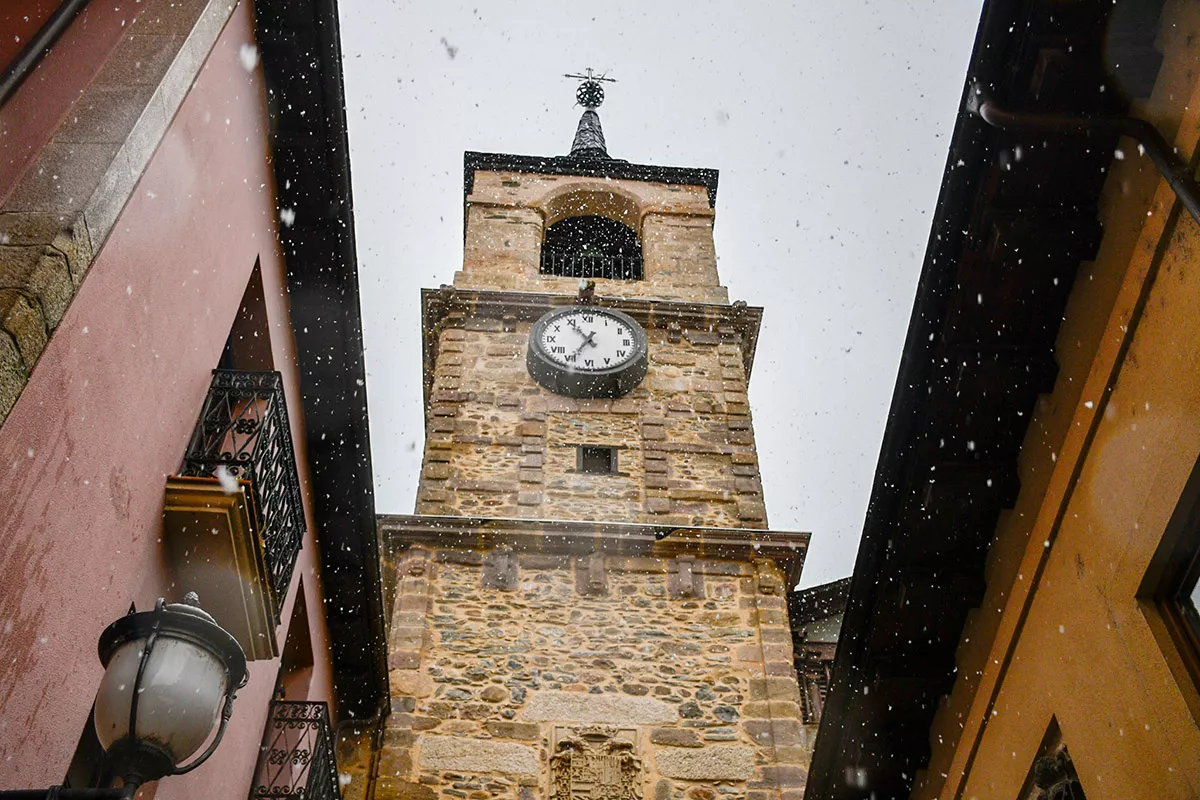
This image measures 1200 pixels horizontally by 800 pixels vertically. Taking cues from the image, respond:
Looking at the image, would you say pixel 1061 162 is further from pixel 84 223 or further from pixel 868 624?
pixel 84 223

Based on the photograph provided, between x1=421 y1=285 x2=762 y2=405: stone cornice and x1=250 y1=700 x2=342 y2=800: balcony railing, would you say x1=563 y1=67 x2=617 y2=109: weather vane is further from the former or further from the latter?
x1=250 y1=700 x2=342 y2=800: balcony railing

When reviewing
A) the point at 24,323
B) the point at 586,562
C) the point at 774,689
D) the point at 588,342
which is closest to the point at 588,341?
the point at 588,342

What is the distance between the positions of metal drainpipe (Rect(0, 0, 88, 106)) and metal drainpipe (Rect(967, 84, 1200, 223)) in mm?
3802

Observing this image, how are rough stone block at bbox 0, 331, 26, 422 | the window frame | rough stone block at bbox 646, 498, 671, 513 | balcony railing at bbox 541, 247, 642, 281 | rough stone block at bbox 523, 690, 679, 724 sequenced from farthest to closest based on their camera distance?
balcony railing at bbox 541, 247, 642, 281, rough stone block at bbox 646, 498, 671, 513, rough stone block at bbox 523, 690, 679, 724, the window frame, rough stone block at bbox 0, 331, 26, 422

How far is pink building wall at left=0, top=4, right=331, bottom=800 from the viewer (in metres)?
3.80

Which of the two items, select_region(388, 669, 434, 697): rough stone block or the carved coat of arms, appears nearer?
the carved coat of arms

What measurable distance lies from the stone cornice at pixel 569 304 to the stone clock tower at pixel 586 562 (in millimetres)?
34

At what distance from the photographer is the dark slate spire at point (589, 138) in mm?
Result: 24155

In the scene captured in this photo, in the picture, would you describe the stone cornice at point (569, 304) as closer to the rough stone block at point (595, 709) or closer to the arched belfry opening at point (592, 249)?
the arched belfry opening at point (592, 249)

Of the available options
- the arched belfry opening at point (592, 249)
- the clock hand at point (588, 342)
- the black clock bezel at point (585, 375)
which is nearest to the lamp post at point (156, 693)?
the black clock bezel at point (585, 375)

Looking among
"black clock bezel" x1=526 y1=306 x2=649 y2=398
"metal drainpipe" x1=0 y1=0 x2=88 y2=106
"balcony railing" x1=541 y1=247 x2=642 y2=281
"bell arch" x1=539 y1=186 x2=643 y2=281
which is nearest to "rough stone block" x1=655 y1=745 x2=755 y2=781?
"black clock bezel" x1=526 y1=306 x2=649 y2=398

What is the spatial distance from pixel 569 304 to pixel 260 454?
10.4 m

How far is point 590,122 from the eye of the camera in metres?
26.8

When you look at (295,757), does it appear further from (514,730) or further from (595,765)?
(595,765)
